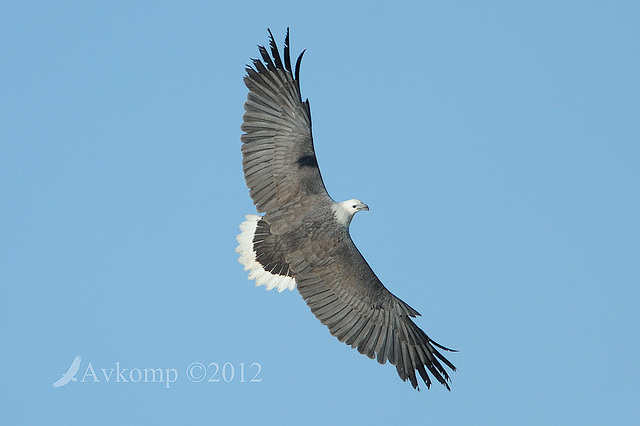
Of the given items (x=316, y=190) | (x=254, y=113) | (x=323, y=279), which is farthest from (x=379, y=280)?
(x=254, y=113)

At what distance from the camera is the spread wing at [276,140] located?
960 centimetres

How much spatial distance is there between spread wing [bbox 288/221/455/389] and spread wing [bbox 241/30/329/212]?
0.65 metres

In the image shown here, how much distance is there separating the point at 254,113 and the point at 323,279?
7.30 feet

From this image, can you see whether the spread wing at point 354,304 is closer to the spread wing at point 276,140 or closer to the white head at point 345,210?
the white head at point 345,210

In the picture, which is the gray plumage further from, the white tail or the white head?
the white tail

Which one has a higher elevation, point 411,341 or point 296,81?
point 296,81

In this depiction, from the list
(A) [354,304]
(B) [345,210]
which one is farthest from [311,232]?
(A) [354,304]

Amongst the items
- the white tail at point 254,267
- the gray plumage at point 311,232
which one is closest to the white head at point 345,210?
the gray plumage at point 311,232

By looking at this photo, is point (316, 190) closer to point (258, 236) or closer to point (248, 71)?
point (258, 236)

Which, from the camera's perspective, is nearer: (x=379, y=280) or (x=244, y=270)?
(x=379, y=280)

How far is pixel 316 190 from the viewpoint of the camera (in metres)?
9.64

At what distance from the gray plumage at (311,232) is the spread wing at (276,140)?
1 centimetres

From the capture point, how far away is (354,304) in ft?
31.0

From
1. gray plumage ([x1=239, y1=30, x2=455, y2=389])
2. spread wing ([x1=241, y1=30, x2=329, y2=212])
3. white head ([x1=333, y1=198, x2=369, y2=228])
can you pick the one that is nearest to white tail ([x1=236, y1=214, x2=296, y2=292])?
gray plumage ([x1=239, y1=30, x2=455, y2=389])
